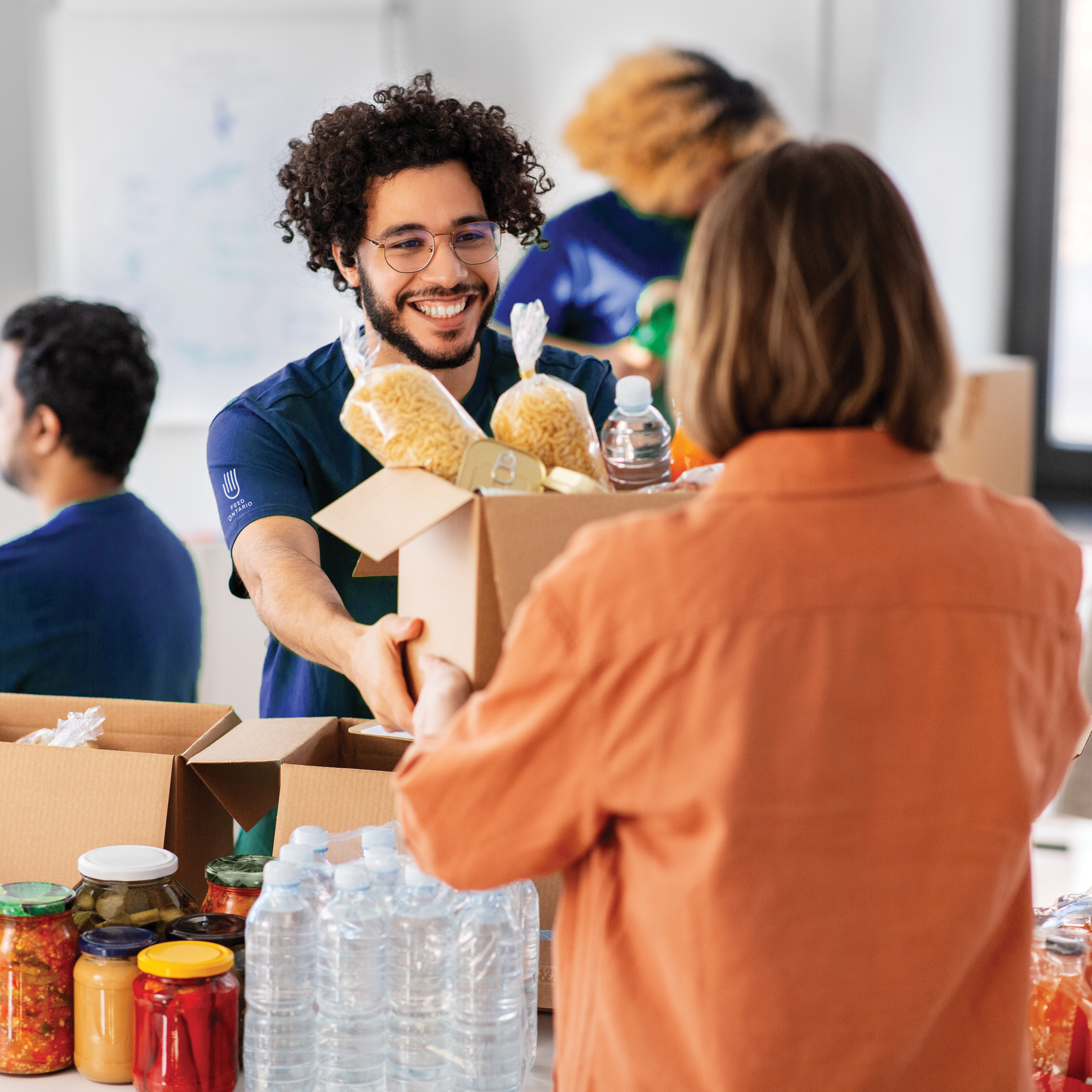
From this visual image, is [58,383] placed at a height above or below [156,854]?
above

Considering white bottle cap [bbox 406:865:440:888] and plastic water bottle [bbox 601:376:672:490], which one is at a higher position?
plastic water bottle [bbox 601:376:672:490]

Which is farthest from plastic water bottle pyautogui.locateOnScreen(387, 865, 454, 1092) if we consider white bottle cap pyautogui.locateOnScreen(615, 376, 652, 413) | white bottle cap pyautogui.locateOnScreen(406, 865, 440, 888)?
white bottle cap pyautogui.locateOnScreen(615, 376, 652, 413)

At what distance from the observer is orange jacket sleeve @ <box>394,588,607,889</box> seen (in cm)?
81

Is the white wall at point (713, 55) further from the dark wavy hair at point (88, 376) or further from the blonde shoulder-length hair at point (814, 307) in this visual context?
the blonde shoulder-length hair at point (814, 307)

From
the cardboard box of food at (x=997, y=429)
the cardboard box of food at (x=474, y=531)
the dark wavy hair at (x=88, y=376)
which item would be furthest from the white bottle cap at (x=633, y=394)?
the cardboard box of food at (x=997, y=429)

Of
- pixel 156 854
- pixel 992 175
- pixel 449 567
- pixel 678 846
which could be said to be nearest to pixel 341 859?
pixel 156 854

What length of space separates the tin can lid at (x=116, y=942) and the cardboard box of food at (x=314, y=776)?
16cm

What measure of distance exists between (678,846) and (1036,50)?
3744mm

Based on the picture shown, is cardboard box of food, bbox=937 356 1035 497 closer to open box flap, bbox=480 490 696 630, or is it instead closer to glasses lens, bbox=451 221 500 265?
glasses lens, bbox=451 221 500 265

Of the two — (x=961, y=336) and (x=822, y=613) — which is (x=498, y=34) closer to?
(x=961, y=336)

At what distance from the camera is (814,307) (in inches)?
31.5

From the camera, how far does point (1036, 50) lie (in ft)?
12.7

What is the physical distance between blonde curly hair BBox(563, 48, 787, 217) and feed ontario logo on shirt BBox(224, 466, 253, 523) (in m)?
2.11

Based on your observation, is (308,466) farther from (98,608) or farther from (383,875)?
(383,875)
